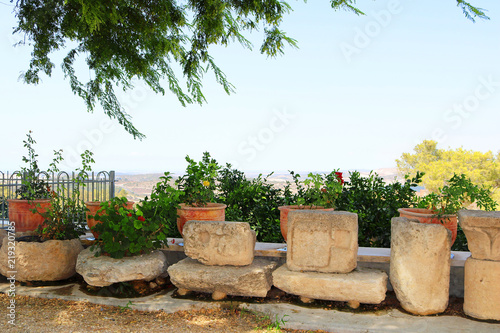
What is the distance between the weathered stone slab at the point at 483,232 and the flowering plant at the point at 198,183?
8.71 ft

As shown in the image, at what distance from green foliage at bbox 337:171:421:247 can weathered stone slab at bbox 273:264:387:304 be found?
1486 millimetres

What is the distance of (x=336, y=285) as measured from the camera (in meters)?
3.79

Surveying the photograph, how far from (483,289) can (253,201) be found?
321 cm

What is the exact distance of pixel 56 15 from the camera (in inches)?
249

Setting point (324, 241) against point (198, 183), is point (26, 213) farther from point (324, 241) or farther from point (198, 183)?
point (324, 241)

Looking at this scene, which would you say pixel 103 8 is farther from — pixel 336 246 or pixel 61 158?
pixel 336 246

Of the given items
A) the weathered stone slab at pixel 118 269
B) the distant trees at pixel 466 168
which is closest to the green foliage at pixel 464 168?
the distant trees at pixel 466 168

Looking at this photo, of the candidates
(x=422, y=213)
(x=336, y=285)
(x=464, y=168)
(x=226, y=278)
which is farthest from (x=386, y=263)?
(x=464, y=168)

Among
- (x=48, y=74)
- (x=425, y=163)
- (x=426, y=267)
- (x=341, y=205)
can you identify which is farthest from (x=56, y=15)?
(x=425, y=163)

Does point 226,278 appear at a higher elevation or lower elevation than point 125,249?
lower

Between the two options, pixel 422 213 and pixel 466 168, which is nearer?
pixel 422 213

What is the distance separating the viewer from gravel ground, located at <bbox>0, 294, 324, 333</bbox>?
3520 mm

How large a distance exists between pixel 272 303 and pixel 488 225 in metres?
2.05

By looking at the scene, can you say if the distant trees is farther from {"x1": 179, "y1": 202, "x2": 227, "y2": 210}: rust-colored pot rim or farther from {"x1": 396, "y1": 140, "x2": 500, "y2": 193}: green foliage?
{"x1": 179, "y1": 202, "x2": 227, "y2": 210}: rust-colored pot rim
